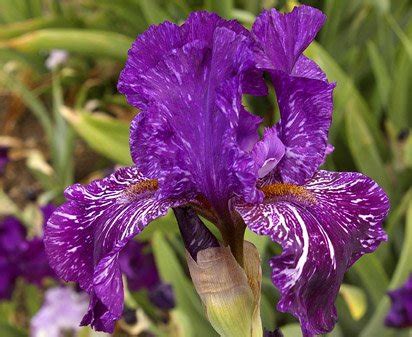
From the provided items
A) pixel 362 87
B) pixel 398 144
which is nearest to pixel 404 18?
pixel 362 87

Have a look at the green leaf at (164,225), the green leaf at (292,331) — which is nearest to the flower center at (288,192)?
the green leaf at (292,331)

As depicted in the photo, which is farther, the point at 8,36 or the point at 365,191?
the point at 8,36

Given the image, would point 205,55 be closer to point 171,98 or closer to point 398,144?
point 171,98

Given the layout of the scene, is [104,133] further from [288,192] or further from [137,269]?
[288,192]

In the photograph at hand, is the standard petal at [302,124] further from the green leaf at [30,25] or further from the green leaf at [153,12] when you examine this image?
the green leaf at [30,25]

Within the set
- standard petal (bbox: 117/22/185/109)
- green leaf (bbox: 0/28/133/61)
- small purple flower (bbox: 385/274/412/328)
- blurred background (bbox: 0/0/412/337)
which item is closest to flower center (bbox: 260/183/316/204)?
standard petal (bbox: 117/22/185/109)

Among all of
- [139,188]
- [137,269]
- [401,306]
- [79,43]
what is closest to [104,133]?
[137,269]
